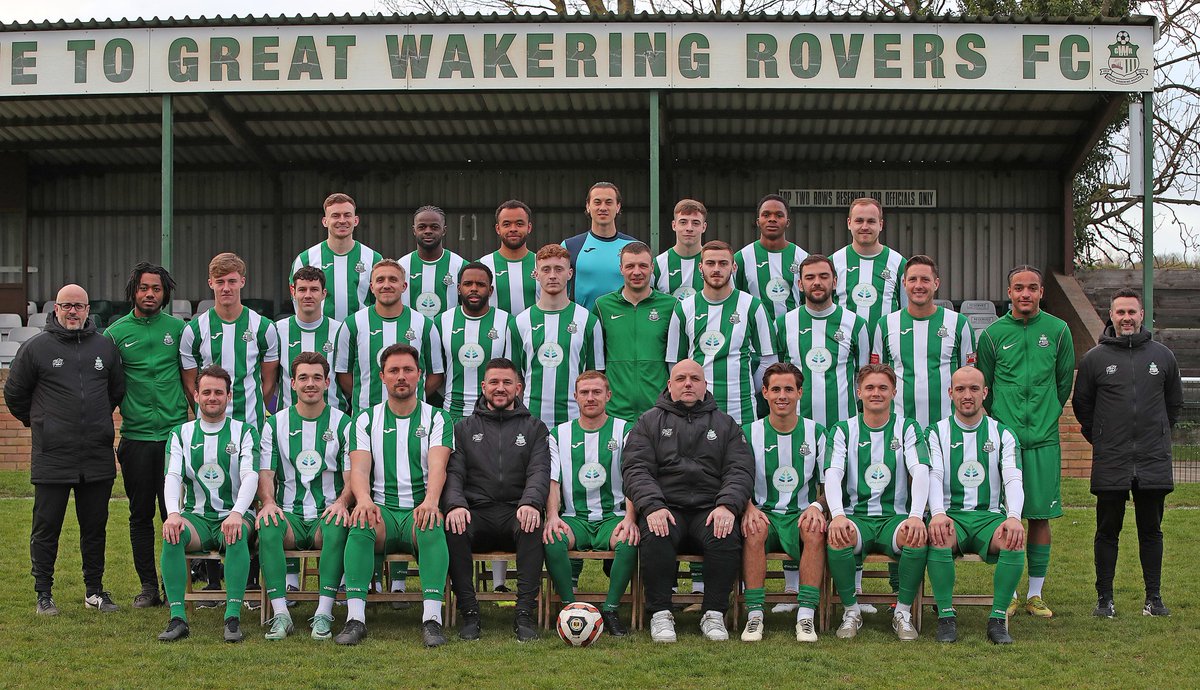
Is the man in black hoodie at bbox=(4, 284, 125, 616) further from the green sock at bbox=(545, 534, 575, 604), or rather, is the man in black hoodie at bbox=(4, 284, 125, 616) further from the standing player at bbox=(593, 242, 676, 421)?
the standing player at bbox=(593, 242, 676, 421)

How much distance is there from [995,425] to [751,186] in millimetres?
12286

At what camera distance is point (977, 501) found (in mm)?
6129

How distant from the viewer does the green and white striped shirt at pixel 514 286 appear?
717 centimetres

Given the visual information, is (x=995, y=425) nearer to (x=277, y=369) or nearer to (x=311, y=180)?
(x=277, y=369)

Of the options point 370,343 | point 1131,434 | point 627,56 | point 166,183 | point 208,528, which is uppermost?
point 627,56

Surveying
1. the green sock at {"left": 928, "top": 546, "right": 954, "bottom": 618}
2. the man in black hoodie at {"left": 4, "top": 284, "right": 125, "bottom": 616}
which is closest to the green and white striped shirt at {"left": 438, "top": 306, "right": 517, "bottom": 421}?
the man in black hoodie at {"left": 4, "top": 284, "right": 125, "bottom": 616}

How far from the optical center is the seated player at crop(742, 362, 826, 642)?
5883 millimetres

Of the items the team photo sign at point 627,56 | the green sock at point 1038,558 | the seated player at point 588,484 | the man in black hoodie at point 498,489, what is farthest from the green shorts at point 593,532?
the team photo sign at point 627,56

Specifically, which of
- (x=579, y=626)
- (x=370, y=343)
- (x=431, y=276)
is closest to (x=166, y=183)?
(x=431, y=276)

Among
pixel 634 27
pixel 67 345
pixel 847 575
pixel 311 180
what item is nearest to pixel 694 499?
pixel 847 575

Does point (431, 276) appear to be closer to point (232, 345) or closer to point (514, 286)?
point (514, 286)

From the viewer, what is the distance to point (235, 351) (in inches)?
264

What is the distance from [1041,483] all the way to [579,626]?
102 inches

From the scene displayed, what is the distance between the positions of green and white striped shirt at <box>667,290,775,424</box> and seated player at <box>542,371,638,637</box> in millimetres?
525
